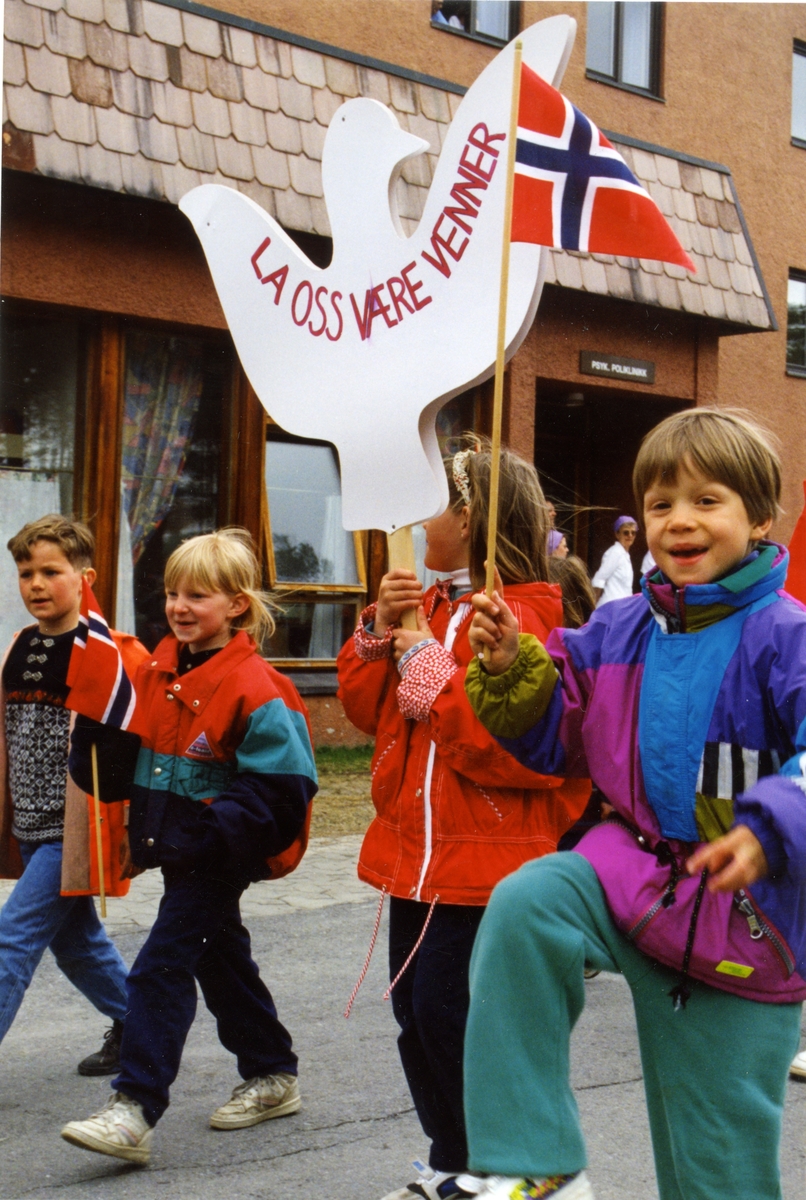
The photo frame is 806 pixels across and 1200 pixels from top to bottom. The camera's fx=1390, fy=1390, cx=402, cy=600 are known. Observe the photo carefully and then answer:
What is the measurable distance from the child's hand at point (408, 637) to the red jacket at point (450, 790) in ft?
0.19

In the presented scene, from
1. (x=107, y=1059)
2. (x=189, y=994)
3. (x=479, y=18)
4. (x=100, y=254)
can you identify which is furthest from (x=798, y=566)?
(x=479, y=18)

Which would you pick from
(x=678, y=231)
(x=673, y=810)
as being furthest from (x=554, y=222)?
(x=678, y=231)

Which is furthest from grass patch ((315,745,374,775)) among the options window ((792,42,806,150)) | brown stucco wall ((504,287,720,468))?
window ((792,42,806,150))

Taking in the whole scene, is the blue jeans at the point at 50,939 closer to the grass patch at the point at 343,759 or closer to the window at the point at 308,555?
the grass patch at the point at 343,759

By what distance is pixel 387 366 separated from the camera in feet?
10.6

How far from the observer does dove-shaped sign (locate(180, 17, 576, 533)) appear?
3.02m

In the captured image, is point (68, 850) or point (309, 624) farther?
point (309, 624)

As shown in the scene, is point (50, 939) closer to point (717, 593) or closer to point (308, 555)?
point (717, 593)

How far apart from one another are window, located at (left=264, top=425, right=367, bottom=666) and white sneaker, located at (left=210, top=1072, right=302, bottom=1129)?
6.74m

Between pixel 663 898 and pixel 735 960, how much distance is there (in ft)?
0.48

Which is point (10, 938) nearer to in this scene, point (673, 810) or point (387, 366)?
point (387, 366)

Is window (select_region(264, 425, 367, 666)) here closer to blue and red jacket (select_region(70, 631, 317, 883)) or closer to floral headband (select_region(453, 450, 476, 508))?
blue and red jacket (select_region(70, 631, 317, 883))

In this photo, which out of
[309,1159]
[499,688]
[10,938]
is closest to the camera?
[499,688]

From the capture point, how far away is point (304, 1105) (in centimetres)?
397
